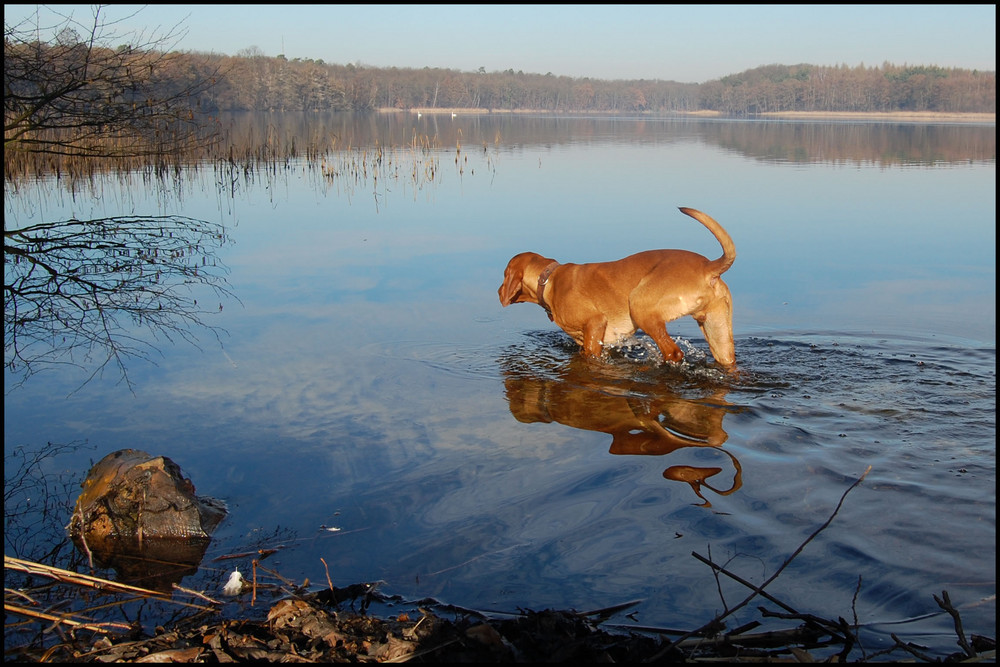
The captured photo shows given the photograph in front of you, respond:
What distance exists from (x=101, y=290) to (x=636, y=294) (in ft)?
20.9

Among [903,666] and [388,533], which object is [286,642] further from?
[903,666]

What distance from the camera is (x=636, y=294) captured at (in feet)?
25.4

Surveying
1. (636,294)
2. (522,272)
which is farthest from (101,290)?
(636,294)

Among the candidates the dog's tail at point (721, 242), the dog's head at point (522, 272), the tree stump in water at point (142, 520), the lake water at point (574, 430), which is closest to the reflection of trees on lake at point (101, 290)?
the lake water at point (574, 430)

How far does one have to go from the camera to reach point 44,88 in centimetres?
1052

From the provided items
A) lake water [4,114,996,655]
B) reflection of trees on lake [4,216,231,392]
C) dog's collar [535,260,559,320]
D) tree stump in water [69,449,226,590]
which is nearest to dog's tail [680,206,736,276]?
lake water [4,114,996,655]

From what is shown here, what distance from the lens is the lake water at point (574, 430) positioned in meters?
4.20

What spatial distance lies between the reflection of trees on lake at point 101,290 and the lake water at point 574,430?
1.61ft

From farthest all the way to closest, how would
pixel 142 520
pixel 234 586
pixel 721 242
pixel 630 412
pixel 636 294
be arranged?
pixel 636 294
pixel 721 242
pixel 630 412
pixel 142 520
pixel 234 586

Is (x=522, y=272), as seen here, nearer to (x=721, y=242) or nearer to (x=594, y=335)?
(x=594, y=335)

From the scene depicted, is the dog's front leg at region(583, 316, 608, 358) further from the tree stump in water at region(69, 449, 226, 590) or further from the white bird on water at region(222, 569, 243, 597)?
the white bird on water at region(222, 569, 243, 597)

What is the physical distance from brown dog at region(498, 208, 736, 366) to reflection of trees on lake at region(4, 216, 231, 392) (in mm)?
3684

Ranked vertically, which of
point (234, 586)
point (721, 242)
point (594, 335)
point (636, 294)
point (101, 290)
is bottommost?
point (234, 586)

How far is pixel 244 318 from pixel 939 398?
7023 mm
